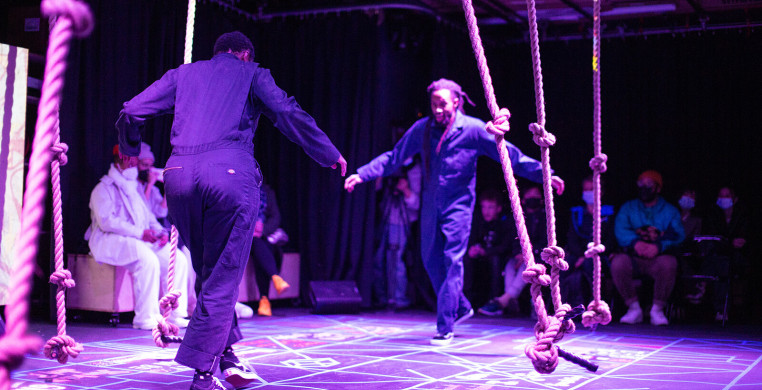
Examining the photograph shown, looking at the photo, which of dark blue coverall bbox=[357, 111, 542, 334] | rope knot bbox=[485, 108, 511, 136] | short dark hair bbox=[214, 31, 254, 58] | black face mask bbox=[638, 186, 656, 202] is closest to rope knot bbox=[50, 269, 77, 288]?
short dark hair bbox=[214, 31, 254, 58]

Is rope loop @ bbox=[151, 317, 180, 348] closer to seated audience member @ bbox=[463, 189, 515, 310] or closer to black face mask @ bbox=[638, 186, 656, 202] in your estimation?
seated audience member @ bbox=[463, 189, 515, 310]

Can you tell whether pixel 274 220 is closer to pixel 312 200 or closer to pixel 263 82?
pixel 312 200

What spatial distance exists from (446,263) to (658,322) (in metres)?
2.56

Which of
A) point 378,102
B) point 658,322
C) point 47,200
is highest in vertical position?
point 378,102

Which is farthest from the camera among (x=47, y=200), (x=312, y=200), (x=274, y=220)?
(x=312, y=200)

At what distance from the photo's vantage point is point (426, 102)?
8.23m

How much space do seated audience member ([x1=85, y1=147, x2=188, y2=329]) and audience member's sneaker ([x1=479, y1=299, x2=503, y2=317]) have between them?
8.89ft

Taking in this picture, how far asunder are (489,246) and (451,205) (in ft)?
8.27

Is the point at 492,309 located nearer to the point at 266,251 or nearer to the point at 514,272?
the point at 514,272

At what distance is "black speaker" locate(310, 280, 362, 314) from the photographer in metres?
7.02

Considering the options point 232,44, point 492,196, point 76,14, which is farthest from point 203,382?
point 492,196

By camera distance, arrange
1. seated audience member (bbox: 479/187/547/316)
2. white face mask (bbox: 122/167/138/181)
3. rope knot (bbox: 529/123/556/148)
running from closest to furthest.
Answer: rope knot (bbox: 529/123/556/148)
white face mask (bbox: 122/167/138/181)
seated audience member (bbox: 479/187/547/316)

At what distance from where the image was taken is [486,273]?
25.2 feet

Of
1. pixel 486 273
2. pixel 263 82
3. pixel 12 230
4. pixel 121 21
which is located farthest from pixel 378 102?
pixel 263 82
